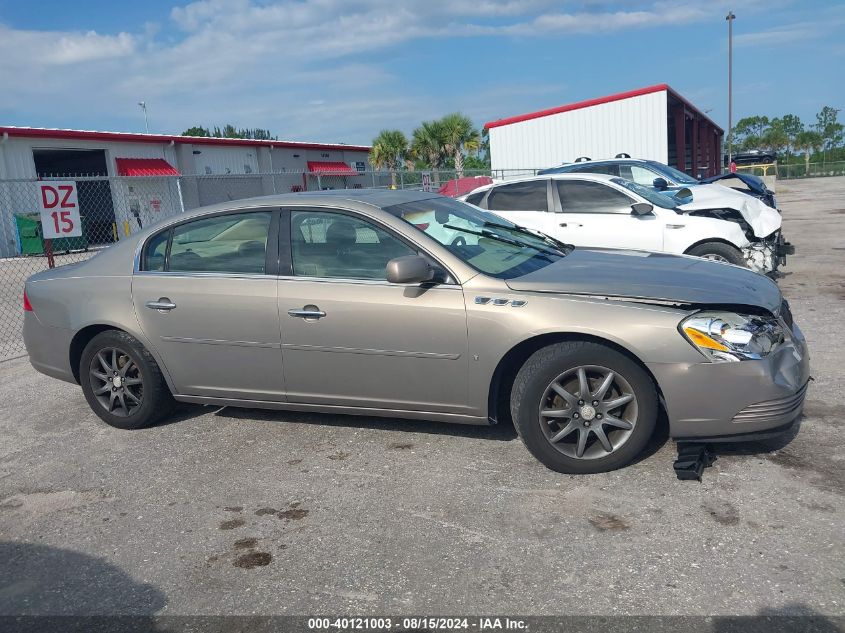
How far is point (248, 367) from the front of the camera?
4797 millimetres

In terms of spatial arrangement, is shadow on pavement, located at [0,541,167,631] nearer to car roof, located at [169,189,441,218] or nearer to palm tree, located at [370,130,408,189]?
car roof, located at [169,189,441,218]

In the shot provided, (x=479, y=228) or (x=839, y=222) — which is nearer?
(x=479, y=228)

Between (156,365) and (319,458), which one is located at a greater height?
(156,365)

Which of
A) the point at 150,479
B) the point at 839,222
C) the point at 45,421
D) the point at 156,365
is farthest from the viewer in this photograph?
the point at 839,222

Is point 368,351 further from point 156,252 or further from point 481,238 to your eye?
point 156,252

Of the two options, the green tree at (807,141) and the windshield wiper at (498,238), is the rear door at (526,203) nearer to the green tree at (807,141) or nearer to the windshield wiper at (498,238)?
the windshield wiper at (498,238)

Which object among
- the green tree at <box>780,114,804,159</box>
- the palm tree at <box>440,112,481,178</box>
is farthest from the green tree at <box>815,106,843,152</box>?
the palm tree at <box>440,112,481,178</box>

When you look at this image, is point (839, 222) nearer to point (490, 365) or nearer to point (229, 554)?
point (490, 365)

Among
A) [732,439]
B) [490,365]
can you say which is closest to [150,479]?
[490,365]

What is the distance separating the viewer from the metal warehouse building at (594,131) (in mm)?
26484

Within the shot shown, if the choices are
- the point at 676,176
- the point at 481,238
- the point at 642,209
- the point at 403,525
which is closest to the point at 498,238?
the point at 481,238

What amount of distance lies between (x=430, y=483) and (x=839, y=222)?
1723 centimetres

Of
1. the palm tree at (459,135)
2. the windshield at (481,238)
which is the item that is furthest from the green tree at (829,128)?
the windshield at (481,238)

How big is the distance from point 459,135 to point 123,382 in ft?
111
